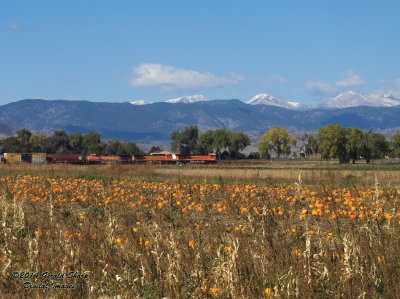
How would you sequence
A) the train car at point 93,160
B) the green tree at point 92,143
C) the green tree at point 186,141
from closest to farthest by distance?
the train car at point 93,160
the green tree at point 92,143
the green tree at point 186,141

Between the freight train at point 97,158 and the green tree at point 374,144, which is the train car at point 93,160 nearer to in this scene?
the freight train at point 97,158

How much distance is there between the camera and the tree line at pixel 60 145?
16150 cm

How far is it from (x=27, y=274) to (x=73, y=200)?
23.8ft

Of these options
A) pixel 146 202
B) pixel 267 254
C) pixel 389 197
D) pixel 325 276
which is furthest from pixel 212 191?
pixel 325 276

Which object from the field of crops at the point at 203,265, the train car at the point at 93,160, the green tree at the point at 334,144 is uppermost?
the green tree at the point at 334,144

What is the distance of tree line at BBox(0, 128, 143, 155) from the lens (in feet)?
530

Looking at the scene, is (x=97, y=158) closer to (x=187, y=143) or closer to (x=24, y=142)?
(x=24, y=142)

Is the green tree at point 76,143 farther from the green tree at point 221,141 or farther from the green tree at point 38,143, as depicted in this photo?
the green tree at point 221,141

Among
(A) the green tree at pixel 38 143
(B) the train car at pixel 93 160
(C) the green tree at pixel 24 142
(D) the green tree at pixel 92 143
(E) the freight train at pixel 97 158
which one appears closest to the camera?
(B) the train car at pixel 93 160

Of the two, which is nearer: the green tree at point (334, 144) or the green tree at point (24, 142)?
the green tree at point (334, 144)

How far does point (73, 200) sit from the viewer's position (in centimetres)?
1223

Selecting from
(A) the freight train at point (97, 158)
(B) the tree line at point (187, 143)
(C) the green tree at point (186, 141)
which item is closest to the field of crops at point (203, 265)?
(A) the freight train at point (97, 158)

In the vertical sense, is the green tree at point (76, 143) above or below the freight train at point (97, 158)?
above

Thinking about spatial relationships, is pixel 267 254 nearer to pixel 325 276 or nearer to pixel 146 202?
pixel 325 276
